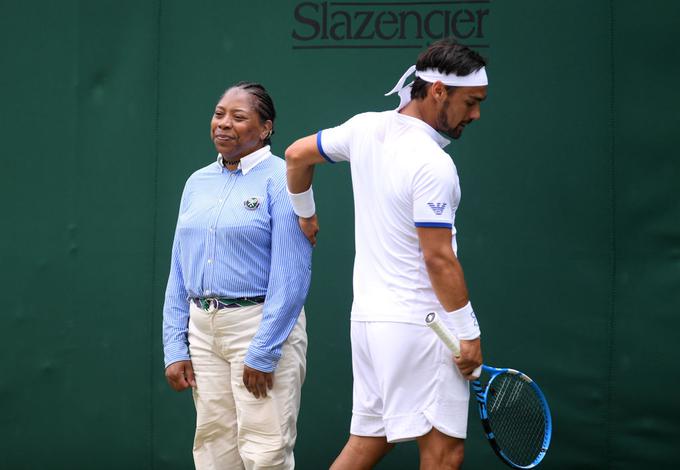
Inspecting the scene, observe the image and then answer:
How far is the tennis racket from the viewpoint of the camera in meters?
3.57

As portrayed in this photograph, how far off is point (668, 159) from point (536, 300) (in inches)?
35.0

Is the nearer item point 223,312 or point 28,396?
point 223,312

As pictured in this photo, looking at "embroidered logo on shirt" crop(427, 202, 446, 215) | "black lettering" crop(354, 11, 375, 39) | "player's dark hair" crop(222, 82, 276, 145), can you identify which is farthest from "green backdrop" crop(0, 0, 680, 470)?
"embroidered logo on shirt" crop(427, 202, 446, 215)

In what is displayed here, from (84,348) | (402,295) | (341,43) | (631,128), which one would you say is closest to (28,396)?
(84,348)

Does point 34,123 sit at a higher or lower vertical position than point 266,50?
lower

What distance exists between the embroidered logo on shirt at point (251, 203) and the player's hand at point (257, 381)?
0.59 metres

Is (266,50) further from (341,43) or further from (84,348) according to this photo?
(84,348)

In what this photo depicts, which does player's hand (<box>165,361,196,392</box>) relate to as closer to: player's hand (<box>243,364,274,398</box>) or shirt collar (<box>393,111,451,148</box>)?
player's hand (<box>243,364,274,398</box>)

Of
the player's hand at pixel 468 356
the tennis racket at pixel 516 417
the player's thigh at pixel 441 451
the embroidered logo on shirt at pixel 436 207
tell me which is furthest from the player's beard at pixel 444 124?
the player's thigh at pixel 441 451

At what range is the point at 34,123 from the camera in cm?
539

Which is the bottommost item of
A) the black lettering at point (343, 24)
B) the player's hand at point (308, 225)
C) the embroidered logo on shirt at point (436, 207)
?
the player's hand at point (308, 225)

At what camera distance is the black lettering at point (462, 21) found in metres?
5.07

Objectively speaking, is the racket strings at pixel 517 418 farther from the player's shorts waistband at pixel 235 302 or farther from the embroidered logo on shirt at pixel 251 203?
the embroidered logo on shirt at pixel 251 203

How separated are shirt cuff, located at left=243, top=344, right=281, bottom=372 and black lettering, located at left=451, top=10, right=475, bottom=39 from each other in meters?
2.00
